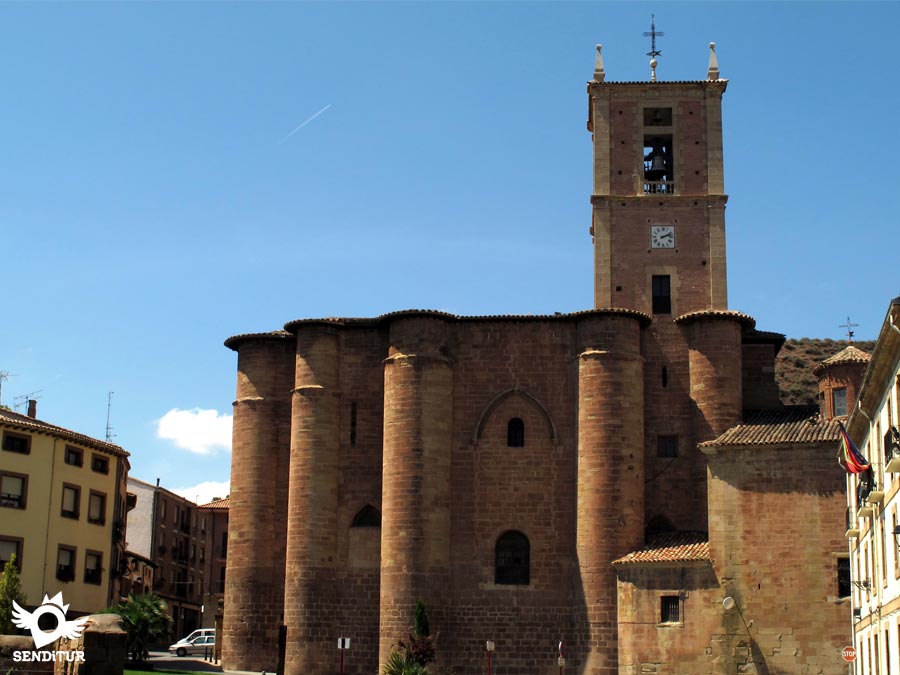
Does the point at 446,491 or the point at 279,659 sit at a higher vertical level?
the point at 446,491

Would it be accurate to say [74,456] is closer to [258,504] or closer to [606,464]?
[258,504]

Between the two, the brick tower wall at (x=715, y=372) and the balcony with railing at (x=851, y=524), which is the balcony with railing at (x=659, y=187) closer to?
the brick tower wall at (x=715, y=372)

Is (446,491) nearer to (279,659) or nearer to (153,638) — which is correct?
(279,659)

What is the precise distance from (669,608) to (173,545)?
40.0 metres

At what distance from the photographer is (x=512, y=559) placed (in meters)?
37.7

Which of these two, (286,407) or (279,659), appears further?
(286,407)

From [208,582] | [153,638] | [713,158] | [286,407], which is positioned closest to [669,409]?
[713,158]

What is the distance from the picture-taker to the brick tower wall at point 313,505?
37.7 metres

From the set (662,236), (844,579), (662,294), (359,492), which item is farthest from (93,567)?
(844,579)

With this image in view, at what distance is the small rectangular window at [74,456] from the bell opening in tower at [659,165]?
845 inches

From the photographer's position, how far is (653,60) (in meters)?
45.5

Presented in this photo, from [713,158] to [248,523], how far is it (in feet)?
64.0

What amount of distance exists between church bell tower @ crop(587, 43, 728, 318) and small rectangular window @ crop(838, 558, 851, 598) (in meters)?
10.6

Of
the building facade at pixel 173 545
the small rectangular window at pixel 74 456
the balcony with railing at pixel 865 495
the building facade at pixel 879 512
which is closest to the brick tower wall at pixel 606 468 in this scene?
the building facade at pixel 879 512
